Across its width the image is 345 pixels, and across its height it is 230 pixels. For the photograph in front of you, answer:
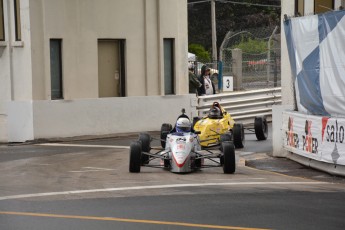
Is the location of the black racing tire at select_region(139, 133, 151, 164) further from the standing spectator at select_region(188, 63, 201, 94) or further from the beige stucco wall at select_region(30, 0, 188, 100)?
the standing spectator at select_region(188, 63, 201, 94)

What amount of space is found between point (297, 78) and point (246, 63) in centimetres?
1674

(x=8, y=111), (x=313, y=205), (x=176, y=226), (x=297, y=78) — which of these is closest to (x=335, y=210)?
(x=313, y=205)

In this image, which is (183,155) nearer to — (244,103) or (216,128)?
(216,128)

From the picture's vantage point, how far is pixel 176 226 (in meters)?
10.8

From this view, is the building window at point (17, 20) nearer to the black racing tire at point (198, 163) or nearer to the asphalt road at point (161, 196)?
the asphalt road at point (161, 196)

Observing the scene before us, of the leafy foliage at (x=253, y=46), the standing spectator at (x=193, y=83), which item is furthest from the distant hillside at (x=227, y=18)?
the standing spectator at (x=193, y=83)

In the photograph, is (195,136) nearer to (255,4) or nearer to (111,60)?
(111,60)

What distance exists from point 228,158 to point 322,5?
451 centimetres

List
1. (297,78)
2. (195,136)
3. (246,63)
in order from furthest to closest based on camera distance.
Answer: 1. (246,63)
2. (297,78)
3. (195,136)

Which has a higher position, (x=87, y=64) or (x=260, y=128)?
(x=87, y=64)

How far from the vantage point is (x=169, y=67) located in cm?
2800

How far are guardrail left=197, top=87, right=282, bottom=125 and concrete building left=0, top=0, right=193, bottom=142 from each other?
2.32ft

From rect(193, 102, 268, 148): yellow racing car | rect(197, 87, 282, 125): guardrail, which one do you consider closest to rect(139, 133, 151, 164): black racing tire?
rect(193, 102, 268, 148): yellow racing car

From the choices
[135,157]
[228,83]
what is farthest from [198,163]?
[228,83]
